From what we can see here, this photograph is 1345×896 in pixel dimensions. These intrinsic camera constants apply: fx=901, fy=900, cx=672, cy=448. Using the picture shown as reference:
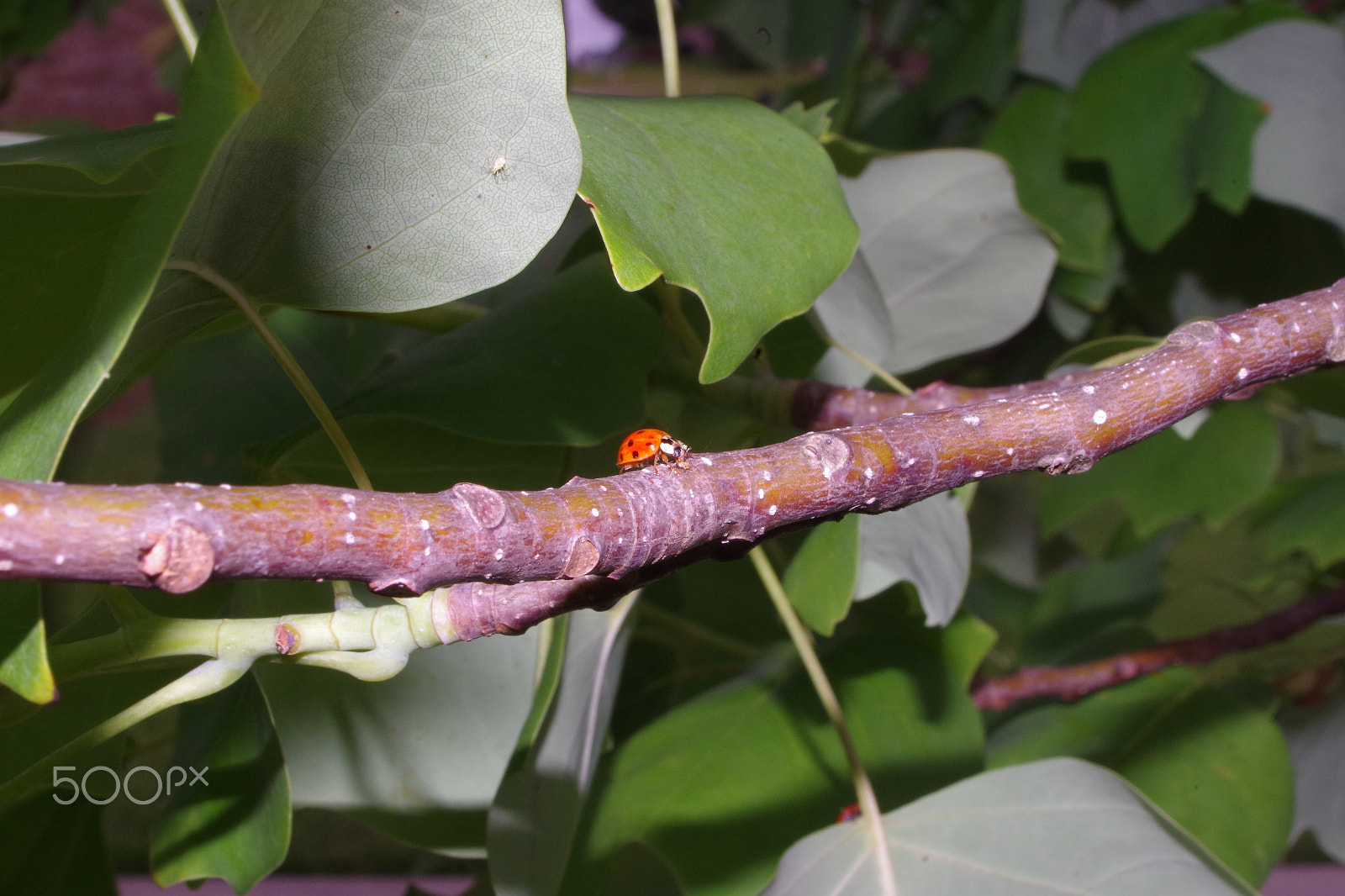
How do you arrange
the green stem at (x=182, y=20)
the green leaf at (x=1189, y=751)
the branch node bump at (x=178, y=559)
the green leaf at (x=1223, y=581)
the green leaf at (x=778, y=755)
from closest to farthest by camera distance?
the branch node bump at (x=178, y=559) → the green stem at (x=182, y=20) → the green leaf at (x=778, y=755) → the green leaf at (x=1189, y=751) → the green leaf at (x=1223, y=581)

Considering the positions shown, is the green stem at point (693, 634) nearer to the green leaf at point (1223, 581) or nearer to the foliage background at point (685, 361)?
the foliage background at point (685, 361)

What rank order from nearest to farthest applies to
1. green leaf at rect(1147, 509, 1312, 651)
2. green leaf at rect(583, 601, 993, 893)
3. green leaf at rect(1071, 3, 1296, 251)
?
green leaf at rect(583, 601, 993, 893) < green leaf at rect(1071, 3, 1296, 251) < green leaf at rect(1147, 509, 1312, 651)

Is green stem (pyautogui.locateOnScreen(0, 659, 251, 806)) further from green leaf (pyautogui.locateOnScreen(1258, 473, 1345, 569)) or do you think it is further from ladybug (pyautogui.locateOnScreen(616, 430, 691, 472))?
green leaf (pyautogui.locateOnScreen(1258, 473, 1345, 569))

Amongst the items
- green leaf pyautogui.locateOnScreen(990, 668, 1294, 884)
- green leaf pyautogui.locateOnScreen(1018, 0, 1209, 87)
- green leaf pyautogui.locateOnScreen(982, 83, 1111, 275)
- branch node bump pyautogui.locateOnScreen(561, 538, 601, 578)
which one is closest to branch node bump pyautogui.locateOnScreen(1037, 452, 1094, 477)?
branch node bump pyautogui.locateOnScreen(561, 538, 601, 578)

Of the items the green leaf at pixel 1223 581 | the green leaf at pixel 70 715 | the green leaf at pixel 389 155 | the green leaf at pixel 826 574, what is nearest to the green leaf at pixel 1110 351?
the green leaf at pixel 826 574

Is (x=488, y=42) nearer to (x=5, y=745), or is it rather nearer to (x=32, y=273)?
(x=32, y=273)

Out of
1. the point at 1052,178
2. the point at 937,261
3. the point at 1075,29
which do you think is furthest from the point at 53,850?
the point at 1075,29
